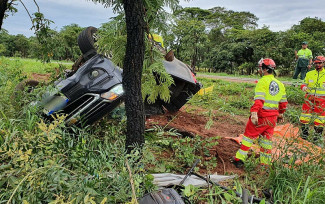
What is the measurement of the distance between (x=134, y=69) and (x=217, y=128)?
134 inches

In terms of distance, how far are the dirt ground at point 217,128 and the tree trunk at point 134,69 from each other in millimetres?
1052

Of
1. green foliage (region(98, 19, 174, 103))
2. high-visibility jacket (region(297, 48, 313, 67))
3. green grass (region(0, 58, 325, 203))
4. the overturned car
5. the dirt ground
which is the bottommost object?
the dirt ground

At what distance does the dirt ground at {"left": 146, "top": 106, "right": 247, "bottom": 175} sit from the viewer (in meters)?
3.25

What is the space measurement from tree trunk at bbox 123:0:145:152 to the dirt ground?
41.4 inches

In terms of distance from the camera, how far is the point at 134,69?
212cm

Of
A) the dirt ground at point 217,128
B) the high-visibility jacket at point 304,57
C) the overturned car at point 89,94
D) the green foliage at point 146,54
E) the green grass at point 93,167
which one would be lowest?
the dirt ground at point 217,128

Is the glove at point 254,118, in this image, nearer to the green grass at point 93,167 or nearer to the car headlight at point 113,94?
the green grass at point 93,167

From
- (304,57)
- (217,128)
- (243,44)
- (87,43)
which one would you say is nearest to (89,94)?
(87,43)

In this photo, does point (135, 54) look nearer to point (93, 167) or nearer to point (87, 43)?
point (93, 167)

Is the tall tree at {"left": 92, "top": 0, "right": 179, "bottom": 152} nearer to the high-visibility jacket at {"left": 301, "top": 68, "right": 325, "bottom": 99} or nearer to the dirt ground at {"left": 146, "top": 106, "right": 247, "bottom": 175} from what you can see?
the dirt ground at {"left": 146, "top": 106, "right": 247, "bottom": 175}

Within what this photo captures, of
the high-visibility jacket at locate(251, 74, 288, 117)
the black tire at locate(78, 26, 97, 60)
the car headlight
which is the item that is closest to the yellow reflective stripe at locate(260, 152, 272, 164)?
the high-visibility jacket at locate(251, 74, 288, 117)

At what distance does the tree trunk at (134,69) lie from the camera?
1999mm

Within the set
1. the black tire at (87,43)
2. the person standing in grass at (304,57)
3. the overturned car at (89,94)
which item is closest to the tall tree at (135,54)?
the overturned car at (89,94)

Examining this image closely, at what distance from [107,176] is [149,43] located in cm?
127
